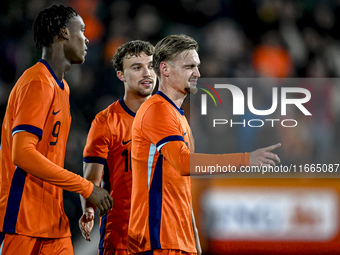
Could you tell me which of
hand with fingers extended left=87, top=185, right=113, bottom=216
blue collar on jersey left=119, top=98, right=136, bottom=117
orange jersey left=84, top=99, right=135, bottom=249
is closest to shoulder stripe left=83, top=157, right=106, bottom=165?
orange jersey left=84, top=99, right=135, bottom=249

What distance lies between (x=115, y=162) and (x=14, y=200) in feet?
2.75

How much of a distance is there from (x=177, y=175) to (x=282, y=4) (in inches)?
132

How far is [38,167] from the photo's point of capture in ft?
5.61

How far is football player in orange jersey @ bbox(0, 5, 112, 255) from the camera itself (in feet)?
5.66

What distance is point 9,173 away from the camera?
1829 millimetres

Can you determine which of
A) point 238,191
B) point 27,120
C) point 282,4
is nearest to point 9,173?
point 27,120

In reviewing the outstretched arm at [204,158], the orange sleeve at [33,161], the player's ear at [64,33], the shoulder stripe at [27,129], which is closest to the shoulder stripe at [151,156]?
the outstretched arm at [204,158]

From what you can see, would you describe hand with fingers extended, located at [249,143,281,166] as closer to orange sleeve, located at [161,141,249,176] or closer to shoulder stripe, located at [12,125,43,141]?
orange sleeve, located at [161,141,249,176]

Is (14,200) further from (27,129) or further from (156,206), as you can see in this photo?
(156,206)

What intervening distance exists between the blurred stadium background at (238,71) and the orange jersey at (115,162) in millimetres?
1161

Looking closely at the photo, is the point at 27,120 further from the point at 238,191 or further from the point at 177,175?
the point at 238,191

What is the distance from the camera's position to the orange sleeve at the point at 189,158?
1698 millimetres

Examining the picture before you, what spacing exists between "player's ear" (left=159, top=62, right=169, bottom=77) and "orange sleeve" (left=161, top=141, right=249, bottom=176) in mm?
425

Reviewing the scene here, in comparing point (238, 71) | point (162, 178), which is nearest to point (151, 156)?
point (162, 178)
